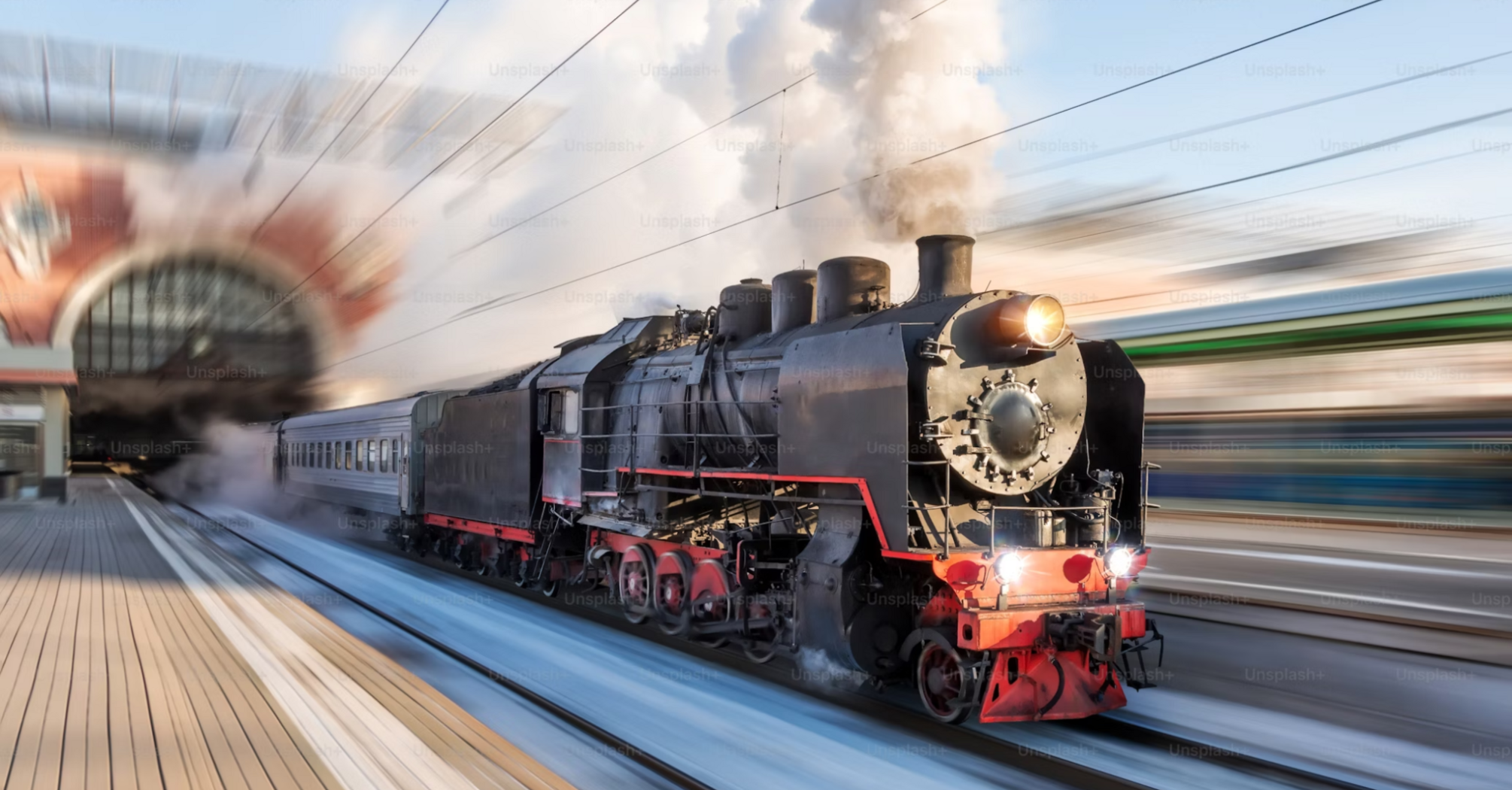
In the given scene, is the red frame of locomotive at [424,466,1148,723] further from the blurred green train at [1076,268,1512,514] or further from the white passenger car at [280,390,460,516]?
the white passenger car at [280,390,460,516]

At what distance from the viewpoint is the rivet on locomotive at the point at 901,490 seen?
535 centimetres

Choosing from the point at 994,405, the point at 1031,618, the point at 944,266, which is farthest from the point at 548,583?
the point at 1031,618

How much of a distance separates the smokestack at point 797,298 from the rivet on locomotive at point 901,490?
2 cm

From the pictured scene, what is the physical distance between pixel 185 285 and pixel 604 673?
1309 inches

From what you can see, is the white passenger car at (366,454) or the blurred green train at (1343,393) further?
the white passenger car at (366,454)

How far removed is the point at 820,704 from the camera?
6.05 m

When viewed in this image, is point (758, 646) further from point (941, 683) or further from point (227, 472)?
point (227, 472)

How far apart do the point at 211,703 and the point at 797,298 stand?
505cm

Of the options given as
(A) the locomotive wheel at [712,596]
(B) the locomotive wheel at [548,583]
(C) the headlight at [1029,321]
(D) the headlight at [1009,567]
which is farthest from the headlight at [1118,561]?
(B) the locomotive wheel at [548,583]

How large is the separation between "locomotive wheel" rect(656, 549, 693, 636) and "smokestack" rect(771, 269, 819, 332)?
2250 millimetres

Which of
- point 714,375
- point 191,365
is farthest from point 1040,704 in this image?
point 191,365

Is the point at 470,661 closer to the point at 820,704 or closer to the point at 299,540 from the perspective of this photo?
the point at 820,704

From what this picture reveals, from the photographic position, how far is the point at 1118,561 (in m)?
5.81

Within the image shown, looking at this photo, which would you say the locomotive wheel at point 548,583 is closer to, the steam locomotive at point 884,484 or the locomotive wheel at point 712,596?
the steam locomotive at point 884,484
